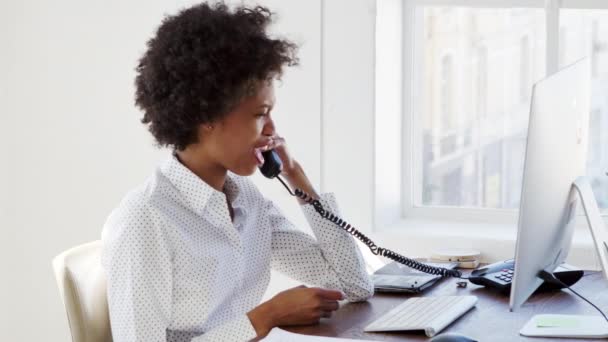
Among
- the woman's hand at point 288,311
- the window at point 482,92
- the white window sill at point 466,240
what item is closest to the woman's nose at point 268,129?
the woman's hand at point 288,311

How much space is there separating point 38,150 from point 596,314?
217cm

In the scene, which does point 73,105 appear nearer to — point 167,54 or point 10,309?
point 10,309

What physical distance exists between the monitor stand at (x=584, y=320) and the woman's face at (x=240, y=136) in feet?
2.06

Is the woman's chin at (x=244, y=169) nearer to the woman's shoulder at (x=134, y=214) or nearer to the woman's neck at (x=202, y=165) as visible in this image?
the woman's neck at (x=202, y=165)

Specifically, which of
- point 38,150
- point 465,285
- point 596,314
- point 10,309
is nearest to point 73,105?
point 38,150

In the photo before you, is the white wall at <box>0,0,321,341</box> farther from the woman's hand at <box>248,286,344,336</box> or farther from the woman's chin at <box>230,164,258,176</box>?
the woman's hand at <box>248,286,344,336</box>

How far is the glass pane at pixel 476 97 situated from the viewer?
10.0 ft

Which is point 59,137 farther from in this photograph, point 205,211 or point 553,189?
point 553,189

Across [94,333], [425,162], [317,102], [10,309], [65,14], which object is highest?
[65,14]

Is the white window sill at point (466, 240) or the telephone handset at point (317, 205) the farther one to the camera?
the white window sill at point (466, 240)

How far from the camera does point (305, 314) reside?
1739 millimetres

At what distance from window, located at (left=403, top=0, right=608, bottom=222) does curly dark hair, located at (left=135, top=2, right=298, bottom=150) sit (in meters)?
1.30

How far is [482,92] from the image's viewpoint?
3133mm

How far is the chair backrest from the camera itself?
179cm
